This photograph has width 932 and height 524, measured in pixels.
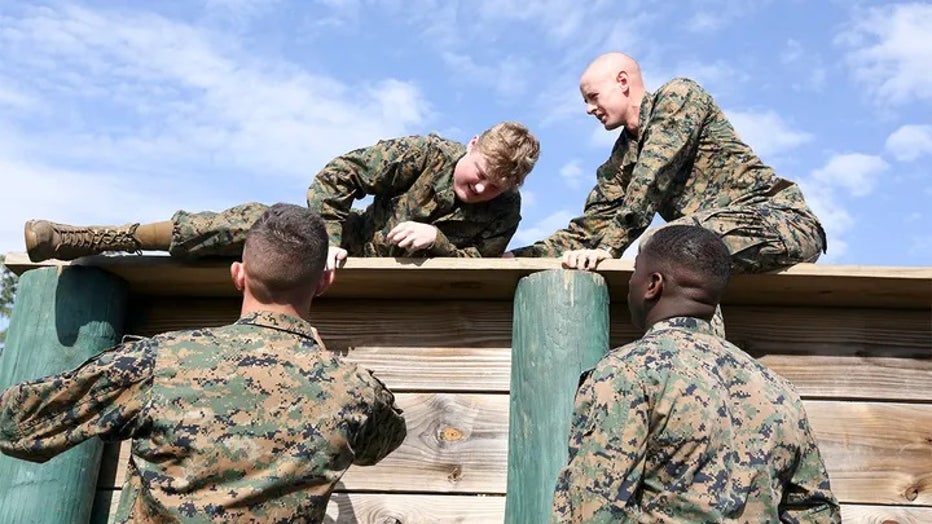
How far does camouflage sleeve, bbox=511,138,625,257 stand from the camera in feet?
15.8

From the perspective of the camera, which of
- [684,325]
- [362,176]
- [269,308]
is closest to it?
[684,325]

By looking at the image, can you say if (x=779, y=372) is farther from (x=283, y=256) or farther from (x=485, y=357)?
(x=283, y=256)

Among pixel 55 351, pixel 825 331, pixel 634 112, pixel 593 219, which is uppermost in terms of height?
pixel 634 112

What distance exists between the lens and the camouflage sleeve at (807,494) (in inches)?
106

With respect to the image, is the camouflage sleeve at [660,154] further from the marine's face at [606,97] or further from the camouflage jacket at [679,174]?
the marine's face at [606,97]

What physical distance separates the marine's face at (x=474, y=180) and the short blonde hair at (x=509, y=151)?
0.11 feet

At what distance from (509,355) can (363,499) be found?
85 centimetres

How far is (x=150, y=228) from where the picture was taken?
13.6 feet

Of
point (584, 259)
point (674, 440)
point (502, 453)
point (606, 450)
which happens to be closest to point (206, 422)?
point (606, 450)

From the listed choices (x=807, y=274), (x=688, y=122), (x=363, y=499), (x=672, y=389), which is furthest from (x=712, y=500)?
(x=688, y=122)

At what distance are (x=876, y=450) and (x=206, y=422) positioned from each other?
9.51 ft

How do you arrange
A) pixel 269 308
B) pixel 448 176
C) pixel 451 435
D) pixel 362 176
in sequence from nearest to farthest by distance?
pixel 269 308, pixel 451 435, pixel 362 176, pixel 448 176

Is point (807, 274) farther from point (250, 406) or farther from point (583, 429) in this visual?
point (250, 406)

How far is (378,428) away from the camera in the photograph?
9.53 ft
